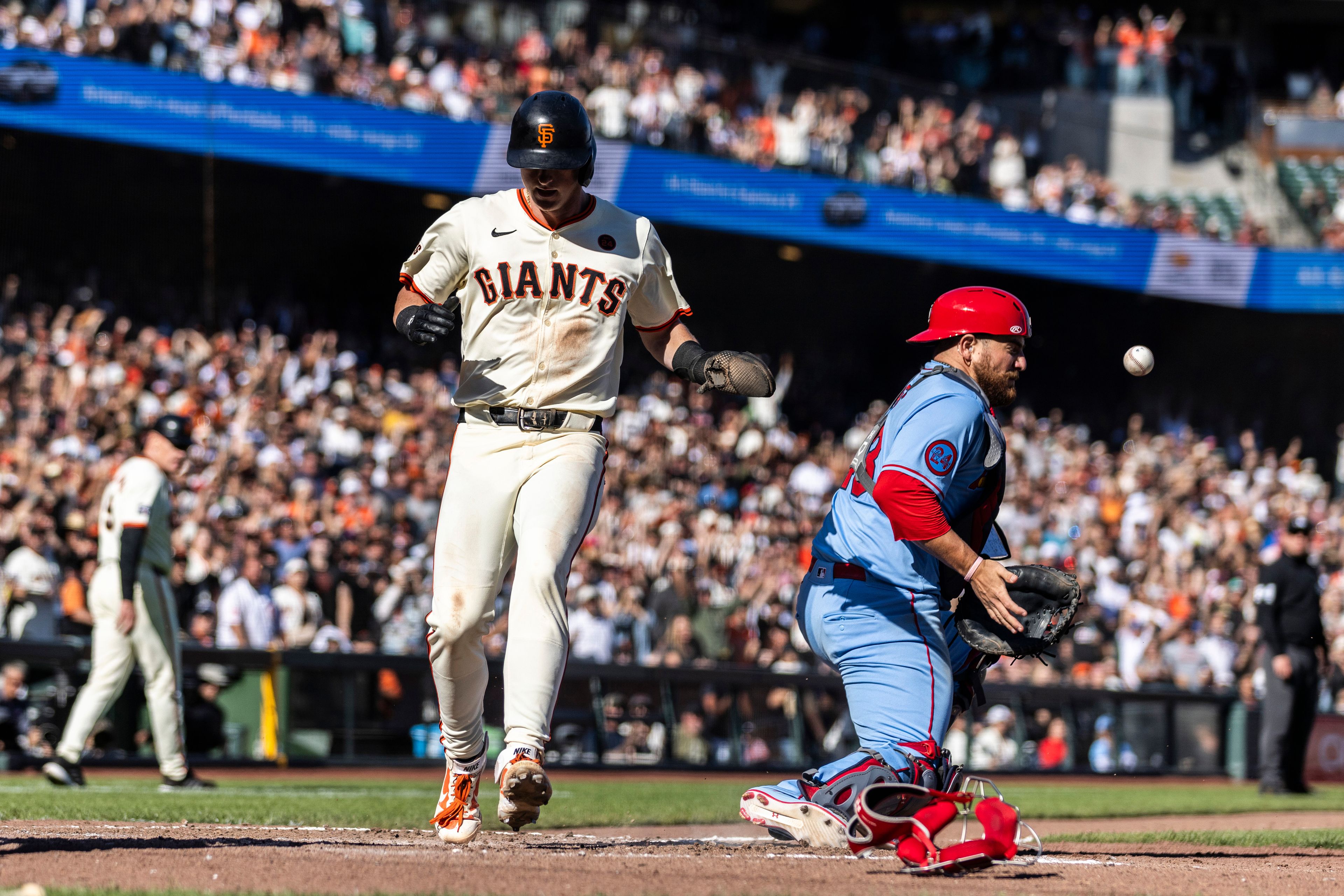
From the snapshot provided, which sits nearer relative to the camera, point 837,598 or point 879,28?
point 837,598

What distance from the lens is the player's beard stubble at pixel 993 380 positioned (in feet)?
17.5

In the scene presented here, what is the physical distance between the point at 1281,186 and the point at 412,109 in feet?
49.2

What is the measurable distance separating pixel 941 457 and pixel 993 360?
544 mm

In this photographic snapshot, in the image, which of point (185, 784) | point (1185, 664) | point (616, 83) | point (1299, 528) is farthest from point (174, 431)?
point (616, 83)

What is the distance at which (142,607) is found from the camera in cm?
909

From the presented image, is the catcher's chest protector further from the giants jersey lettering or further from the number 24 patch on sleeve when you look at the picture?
the number 24 patch on sleeve

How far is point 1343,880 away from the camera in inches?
197

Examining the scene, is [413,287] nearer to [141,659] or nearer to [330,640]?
[141,659]

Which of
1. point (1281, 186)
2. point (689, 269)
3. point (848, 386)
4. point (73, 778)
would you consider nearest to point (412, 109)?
point (689, 269)

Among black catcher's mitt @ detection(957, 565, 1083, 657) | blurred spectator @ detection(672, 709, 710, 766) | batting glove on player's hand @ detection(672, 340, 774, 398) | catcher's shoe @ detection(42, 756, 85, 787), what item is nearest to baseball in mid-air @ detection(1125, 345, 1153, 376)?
black catcher's mitt @ detection(957, 565, 1083, 657)

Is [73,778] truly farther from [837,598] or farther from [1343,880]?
[1343,880]

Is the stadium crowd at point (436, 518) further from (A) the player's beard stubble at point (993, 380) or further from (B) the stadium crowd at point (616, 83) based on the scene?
(A) the player's beard stubble at point (993, 380)

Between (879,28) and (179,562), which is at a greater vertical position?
(879,28)

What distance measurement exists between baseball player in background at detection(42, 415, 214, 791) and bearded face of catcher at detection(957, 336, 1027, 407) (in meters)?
5.23
